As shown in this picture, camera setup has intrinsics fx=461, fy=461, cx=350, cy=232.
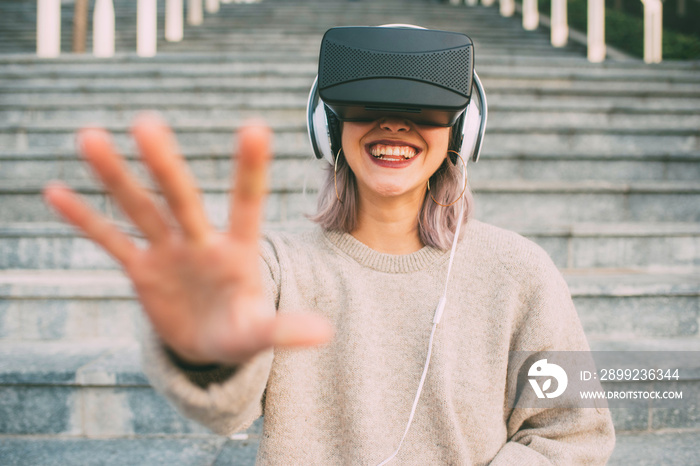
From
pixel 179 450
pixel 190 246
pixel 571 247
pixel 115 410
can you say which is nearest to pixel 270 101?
pixel 571 247

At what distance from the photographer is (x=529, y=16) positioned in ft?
19.3

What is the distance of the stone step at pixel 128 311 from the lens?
5.69 ft

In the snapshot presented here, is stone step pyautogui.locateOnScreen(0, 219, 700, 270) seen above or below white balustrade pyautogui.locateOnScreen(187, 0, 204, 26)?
below

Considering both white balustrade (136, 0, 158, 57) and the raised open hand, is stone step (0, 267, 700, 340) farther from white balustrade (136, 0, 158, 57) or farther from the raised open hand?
white balustrade (136, 0, 158, 57)

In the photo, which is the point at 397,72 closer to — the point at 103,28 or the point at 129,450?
the point at 129,450

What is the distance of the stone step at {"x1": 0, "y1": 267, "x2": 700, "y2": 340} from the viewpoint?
174 cm

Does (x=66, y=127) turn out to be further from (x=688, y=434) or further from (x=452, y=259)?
(x=688, y=434)

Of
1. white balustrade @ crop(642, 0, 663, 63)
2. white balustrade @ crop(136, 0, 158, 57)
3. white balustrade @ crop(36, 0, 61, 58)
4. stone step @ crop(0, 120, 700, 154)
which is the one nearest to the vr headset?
stone step @ crop(0, 120, 700, 154)

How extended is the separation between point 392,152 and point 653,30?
4.99 m

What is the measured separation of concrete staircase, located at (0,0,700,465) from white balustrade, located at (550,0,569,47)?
1.73 metres

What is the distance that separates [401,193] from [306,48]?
4130 millimetres

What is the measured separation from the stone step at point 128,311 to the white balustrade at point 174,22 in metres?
4.39

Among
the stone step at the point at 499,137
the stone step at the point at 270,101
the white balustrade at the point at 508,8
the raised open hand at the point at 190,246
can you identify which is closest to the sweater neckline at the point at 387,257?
the raised open hand at the point at 190,246

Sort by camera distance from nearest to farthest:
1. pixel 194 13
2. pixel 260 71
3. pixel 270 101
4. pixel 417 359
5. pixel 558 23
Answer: pixel 417 359
pixel 270 101
pixel 260 71
pixel 558 23
pixel 194 13
